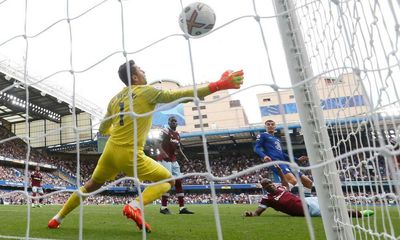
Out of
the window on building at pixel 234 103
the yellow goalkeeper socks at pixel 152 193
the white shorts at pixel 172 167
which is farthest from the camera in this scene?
the window on building at pixel 234 103

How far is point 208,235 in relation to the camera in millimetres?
3178

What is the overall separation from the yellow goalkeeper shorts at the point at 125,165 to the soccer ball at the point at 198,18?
1.14 m

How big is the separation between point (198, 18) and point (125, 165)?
1371 millimetres

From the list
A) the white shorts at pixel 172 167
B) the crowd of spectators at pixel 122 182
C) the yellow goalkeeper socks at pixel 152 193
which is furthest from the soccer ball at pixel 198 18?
the crowd of spectators at pixel 122 182

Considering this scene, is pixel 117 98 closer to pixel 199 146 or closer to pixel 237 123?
pixel 199 146

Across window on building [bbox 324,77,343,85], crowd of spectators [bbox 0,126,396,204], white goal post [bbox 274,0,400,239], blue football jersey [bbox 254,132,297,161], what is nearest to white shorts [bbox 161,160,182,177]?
blue football jersey [bbox 254,132,297,161]

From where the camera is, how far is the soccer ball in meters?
3.10

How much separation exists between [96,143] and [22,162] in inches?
266

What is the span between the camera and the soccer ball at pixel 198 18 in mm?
3100

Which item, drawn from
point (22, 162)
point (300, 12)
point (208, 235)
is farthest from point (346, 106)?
point (22, 162)

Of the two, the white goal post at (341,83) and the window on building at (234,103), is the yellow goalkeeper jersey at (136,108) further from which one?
the window on building at (234,103)

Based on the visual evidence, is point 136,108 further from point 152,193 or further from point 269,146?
point 269,146

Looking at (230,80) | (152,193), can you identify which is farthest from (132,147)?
(230,80)

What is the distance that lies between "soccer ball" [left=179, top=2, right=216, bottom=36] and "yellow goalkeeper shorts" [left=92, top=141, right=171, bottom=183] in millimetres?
1140
